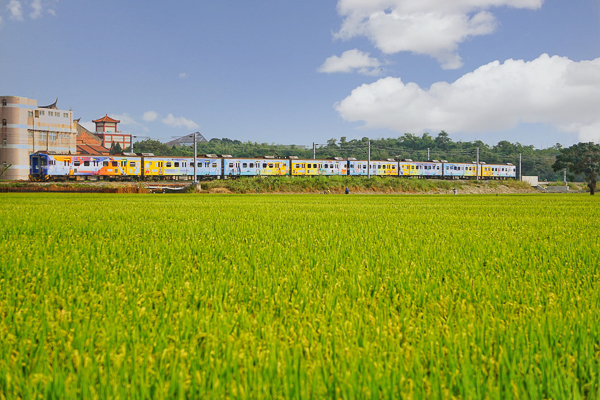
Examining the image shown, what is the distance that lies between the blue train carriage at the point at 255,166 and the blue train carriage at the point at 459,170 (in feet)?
83.3

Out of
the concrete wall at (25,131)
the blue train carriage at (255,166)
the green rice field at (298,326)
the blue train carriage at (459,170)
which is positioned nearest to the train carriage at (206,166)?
the blue train carriage at (255,166)

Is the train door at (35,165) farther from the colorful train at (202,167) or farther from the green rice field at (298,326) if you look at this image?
the green rice field at (298,326)

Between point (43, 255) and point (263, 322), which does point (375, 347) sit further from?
point (43, 255)

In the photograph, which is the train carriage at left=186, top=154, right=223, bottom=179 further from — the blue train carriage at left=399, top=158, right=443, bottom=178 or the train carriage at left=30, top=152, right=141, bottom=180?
the blue train carriage at left=399, top=158, right=443, bottom=178

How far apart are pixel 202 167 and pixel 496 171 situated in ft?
153

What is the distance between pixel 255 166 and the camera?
168 feet

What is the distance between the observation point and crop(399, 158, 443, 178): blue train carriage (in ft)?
196

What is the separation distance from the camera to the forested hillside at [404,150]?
10112 centimetres

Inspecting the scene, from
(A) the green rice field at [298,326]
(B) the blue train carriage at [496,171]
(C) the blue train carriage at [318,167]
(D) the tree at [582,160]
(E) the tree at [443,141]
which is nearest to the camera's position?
(A) the green rice field at [298,326]

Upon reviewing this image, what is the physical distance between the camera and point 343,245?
15.9 feet

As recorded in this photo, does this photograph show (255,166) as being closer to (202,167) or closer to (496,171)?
(202,167)

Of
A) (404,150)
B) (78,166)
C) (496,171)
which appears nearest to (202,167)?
(78,166)

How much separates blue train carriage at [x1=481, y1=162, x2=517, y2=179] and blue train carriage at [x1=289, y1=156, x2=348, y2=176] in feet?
82.7

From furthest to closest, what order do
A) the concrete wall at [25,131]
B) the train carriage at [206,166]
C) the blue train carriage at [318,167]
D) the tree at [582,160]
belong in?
the concrete wall at [25,131], the blue train carriage at [318,167], the train carriage at [206,166], the tree at [582,160]
